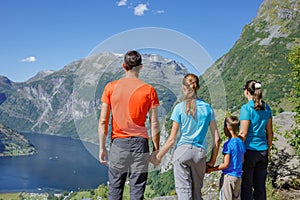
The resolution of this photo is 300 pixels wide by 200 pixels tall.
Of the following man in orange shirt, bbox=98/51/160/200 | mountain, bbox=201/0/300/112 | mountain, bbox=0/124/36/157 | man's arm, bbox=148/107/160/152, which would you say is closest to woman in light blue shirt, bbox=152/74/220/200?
man's arm, bbox=148/107/160/152

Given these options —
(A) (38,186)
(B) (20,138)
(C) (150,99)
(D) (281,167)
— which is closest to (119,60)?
(C) (150,99)

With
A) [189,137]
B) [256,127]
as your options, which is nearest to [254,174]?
[256,127]

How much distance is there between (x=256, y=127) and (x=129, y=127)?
1930 millimetres

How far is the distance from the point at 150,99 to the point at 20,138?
215 metres

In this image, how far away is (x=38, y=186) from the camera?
346ft

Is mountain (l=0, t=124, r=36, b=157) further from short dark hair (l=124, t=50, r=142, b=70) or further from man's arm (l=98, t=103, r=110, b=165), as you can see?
short dark hair (l=124, t=50, r=142, b=70)

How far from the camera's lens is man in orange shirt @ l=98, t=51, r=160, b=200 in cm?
332

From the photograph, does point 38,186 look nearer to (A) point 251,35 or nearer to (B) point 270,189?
(B) point 270,189

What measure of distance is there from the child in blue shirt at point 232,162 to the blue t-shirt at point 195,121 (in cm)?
62

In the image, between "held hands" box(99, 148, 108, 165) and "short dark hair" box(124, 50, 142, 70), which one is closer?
"short dark hair" box(124, 50, 142, 70)

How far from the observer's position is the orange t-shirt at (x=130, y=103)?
10.8ft

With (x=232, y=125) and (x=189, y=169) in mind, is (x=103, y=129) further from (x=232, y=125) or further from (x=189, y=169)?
(x=232, y=125)

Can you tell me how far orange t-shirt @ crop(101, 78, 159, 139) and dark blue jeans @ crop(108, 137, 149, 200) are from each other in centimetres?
11

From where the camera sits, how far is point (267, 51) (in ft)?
503
